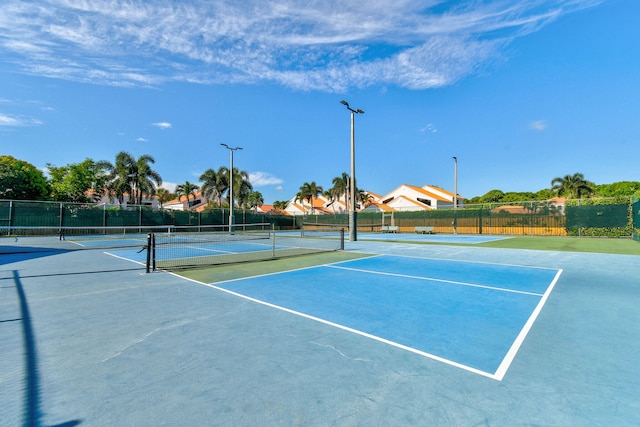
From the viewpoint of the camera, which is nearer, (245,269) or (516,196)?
(245,269)

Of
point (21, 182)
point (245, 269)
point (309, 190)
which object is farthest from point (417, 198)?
point (21, 182)

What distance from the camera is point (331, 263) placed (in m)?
11.2

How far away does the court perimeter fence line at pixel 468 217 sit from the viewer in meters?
23.9

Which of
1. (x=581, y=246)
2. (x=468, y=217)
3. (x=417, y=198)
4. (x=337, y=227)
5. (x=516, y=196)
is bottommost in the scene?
(x=581, y=246)

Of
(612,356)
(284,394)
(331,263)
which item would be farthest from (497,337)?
(331,263)

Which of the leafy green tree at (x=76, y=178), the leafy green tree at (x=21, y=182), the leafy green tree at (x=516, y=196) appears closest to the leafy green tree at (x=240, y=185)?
the leafy green tree at (x=76, y=178)

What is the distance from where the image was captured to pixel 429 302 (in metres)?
5.88

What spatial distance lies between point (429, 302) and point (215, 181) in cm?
5190

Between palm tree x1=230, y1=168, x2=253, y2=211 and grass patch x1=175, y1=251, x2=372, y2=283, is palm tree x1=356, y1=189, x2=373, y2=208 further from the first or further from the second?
grass patch x1=175, y1=251, x2=372, y2=283

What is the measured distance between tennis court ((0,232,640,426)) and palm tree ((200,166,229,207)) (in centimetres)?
4713

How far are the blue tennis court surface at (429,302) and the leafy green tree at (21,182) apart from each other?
48075 millimetres

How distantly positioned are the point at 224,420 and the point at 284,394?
573 millimetres

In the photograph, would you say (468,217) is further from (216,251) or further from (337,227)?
(216,251)

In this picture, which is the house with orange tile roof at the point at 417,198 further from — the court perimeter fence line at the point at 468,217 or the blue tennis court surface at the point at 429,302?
the blue tennis court surface at the point at 429,302
